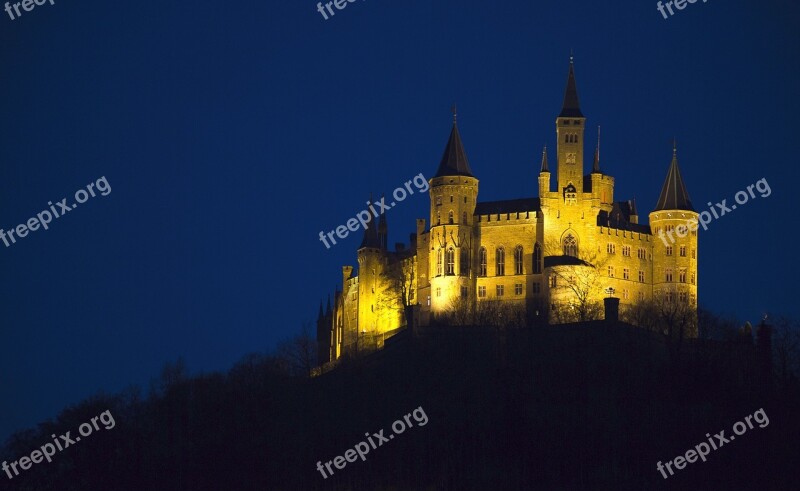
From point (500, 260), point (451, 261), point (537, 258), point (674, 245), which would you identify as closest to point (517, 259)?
point (500, 260)

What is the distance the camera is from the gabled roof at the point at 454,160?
11419 centimetres

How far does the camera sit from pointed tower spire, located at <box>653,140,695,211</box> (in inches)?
4476

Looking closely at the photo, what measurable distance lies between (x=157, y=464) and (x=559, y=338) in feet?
68.1

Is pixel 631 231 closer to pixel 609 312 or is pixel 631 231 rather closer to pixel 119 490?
pixel 609 312

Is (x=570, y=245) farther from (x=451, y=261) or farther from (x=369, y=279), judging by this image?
(x=369, y=279)

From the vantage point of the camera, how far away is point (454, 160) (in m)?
115

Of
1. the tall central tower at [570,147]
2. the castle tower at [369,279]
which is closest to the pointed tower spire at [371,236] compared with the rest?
the castle tower at [369,279]

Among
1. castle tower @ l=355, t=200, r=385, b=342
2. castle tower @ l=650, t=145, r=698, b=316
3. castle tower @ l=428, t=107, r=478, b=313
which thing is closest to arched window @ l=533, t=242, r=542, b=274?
castle tower @ l=428, t=107, r=478, b=313

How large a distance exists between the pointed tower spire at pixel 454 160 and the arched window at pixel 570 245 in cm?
685

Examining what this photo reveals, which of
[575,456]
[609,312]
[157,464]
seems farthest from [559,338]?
[157,464]

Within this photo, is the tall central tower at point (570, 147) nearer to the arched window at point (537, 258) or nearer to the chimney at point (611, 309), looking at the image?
the arched window at point (537, 258)

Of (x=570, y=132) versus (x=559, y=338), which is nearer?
(x=559, y=338)

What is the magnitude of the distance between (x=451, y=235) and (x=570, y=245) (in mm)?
6335

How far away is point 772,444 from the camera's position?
9362 cm
